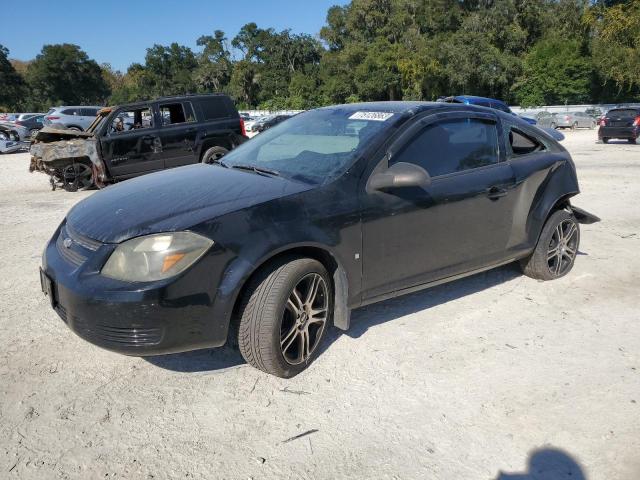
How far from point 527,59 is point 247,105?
148ft

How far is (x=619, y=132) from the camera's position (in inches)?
777

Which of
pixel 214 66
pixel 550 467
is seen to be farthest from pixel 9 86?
pixel 550 467

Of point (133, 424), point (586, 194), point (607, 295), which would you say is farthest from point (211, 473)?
point (586, 194)

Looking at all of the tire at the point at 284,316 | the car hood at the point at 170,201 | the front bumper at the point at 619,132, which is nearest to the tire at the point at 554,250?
the tire at the point at 284,316

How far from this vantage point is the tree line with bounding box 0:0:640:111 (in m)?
46.0

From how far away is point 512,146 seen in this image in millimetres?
4309

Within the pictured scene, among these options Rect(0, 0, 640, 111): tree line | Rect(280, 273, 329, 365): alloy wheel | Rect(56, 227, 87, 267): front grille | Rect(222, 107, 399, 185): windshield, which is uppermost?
Rect(0, 0, 640, 111): tree line

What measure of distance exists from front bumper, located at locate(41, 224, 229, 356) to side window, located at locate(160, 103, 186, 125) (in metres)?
8.16

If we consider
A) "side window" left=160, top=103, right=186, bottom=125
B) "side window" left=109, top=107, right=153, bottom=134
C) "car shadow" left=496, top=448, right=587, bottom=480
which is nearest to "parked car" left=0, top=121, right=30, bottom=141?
"side window" left=109, top=107, right=153, bottom=134

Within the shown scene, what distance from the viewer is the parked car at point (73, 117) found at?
73.7 ft

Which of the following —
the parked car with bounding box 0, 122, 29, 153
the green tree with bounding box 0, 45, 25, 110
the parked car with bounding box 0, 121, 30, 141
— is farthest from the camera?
the green tree with bounding box 0, 45, 25, 110

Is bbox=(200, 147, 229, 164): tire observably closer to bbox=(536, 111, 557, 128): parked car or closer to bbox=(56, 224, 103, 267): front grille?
bbox=(56, 224, 103, 267): front grille

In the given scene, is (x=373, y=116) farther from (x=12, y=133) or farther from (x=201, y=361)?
(x=12, y=133)

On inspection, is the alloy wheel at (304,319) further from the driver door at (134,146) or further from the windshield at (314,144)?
the driver door at (134,146)
